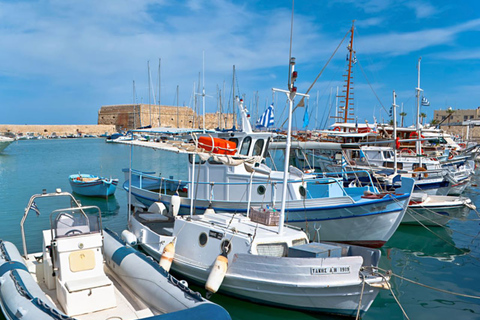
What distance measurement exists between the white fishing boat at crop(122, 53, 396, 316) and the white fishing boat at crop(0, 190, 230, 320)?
1.45 m

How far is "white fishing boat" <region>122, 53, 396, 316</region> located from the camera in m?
7.45

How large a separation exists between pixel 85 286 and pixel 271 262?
11.7 feet

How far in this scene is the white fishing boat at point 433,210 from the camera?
51.5 feet

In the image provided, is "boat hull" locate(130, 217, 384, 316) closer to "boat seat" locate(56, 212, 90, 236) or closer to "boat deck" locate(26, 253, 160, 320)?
"boat deck" locate(26, 253, 160, 320)

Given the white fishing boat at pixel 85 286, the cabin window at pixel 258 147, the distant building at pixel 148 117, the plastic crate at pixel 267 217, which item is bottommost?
the white fishing boat at pixel 85 286

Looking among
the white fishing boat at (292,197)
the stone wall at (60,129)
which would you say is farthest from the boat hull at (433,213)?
the stone wall at (60,129)

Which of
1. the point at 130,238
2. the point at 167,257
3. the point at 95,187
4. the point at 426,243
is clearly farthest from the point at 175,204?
the point at 95,187

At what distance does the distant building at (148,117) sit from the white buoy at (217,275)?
293 ft

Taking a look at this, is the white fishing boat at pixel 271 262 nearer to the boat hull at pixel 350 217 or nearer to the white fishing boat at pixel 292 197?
the white fishing boat at pixel 292 197

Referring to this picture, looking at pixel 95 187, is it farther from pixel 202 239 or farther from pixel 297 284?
pixel 297 284

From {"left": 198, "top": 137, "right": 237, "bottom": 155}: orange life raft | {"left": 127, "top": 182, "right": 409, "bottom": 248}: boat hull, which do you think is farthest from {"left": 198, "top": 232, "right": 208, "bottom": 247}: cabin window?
{"left": 127, "top": 182, "right": 409, "bottom": 248}: boat hull

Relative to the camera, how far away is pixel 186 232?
9.61 meters

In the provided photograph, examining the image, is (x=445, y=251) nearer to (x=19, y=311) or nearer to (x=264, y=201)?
(x=264, y=201)

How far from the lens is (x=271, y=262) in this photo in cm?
788
